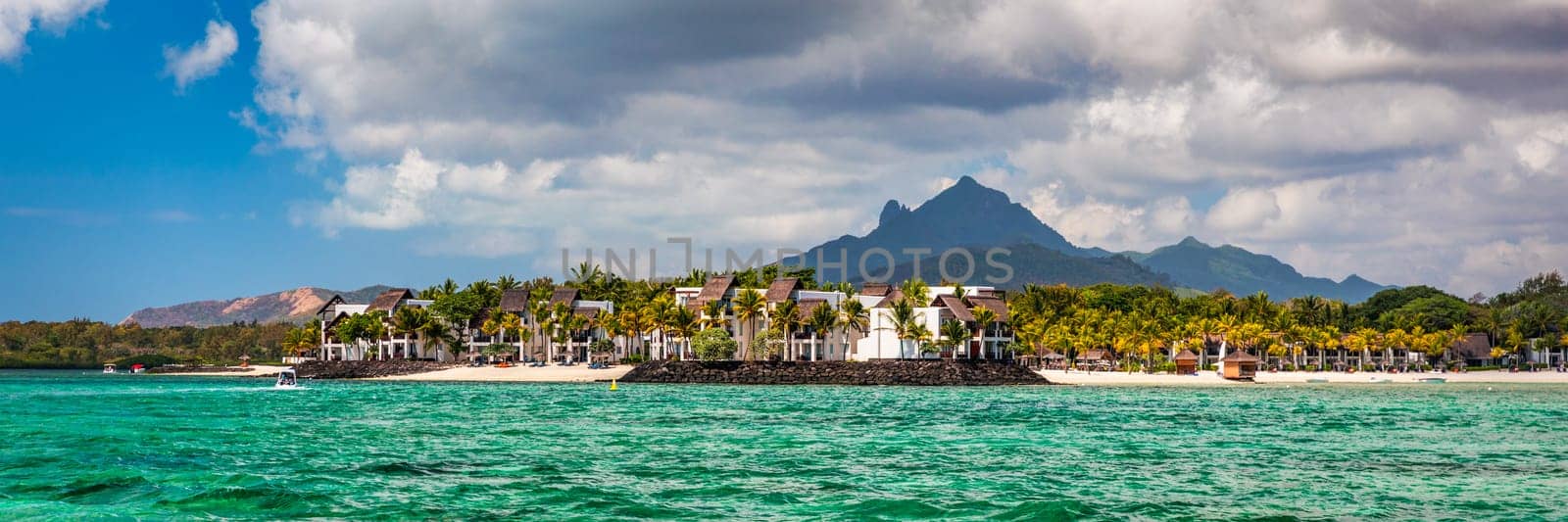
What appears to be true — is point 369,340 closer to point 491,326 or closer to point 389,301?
point 389,301

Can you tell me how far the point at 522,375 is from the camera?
117875mm

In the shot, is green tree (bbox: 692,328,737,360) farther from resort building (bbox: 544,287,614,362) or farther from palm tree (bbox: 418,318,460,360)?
palm tree (bbox: 418,318,460,360)

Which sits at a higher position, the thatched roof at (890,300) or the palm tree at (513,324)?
the thatched roof at (890,300)

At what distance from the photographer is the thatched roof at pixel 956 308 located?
12362cm

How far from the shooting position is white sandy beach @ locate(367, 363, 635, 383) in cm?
11300

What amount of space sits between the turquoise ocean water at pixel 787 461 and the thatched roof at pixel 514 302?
75.5m

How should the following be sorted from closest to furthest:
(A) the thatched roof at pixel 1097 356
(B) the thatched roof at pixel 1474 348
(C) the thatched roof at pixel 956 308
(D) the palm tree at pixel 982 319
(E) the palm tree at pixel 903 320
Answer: (E) the palm tree at pixel 903 320, (C) the thatched roof at pixel 956 308, (D) the palm tree at pixel 982 319, (A) the thatched roof at pixel 1097 356, (B) the thatched roof at pixel 1474 348

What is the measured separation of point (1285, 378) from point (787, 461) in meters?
89.4

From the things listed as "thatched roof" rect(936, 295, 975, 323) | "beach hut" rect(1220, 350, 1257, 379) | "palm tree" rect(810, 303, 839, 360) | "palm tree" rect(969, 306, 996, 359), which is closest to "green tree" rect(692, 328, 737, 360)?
"palm tree" rect(810, 303, 839, 360)

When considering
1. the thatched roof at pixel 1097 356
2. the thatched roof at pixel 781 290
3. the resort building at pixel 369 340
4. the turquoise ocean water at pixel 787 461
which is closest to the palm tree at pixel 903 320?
the thatched roof at pixel 781 290

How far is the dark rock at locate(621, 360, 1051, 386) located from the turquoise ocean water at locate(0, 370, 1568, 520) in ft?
112

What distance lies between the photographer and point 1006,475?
104 feet

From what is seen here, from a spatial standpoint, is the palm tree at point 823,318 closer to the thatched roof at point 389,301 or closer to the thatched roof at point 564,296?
the thatched roof at point 564,296

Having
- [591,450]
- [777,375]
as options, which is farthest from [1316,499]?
[777,375]
